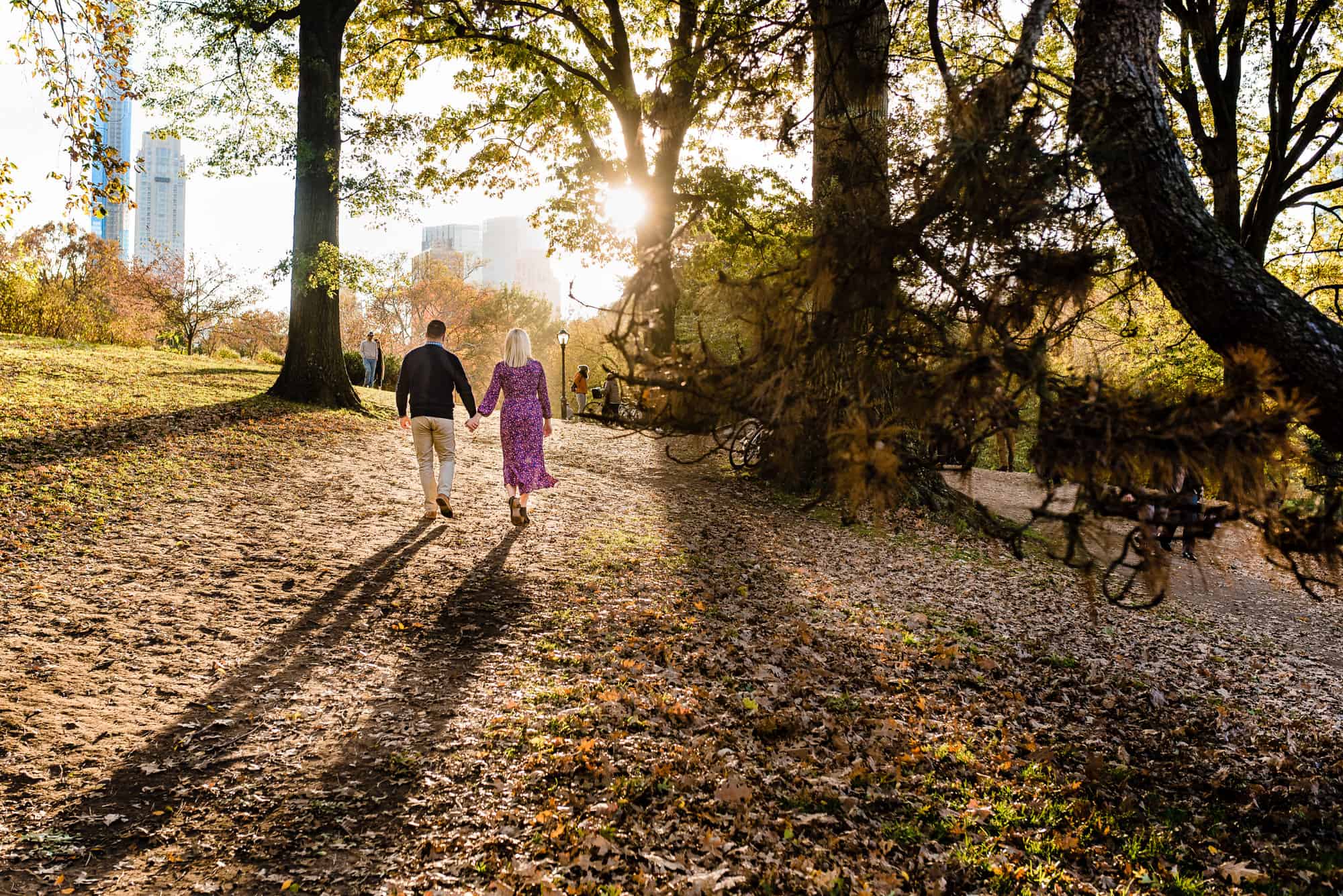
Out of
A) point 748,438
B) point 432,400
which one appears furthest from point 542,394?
point 748,438

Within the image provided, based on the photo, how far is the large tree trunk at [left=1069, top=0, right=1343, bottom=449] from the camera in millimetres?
3156

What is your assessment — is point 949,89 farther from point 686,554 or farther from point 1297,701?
point 1297,701

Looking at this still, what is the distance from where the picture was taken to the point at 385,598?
5793mm

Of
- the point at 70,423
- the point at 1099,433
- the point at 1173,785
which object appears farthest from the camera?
the point at 70,423

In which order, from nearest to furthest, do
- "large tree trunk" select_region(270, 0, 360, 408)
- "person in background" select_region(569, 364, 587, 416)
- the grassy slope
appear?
the grassy slope < "large tree trunk" select_region(270, 0, 360, 408) < "person in background" select_region(569, 364, 587, 416)

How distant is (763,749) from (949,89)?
3564mm

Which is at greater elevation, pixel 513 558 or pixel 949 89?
pixel 949 89

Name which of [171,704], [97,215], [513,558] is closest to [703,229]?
[513,558]

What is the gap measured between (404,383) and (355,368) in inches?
613

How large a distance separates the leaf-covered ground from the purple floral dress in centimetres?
78

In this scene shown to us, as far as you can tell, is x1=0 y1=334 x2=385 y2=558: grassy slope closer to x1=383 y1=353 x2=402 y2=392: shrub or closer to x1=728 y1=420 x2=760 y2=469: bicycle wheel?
x1=728 y1=420 x2=760 y2=469: bicycle wheel

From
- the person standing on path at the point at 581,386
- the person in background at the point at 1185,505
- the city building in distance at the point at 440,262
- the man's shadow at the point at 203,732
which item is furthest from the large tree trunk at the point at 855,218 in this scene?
the city building in distance at the point at 440,262

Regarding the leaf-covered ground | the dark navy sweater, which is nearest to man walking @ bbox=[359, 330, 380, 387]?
the leaf-covered ground

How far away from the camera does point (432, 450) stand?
25.1ft
